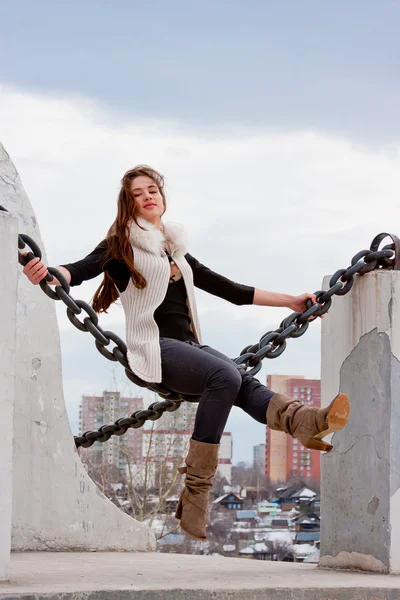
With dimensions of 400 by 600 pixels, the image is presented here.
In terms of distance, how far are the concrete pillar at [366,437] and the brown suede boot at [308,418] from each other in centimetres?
61

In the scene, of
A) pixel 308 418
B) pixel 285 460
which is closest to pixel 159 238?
pixel 308 418

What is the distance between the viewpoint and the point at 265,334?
179 inches

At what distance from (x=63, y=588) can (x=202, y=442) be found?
2.79 feet

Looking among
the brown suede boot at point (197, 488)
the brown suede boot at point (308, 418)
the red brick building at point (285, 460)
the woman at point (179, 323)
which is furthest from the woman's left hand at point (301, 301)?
the red brick building at point (285, 460)

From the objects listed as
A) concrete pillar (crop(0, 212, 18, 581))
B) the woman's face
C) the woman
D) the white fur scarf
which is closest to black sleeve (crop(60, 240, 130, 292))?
the woman

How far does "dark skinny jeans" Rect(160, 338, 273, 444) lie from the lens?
154 inches

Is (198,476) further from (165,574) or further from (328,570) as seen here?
(328,570)

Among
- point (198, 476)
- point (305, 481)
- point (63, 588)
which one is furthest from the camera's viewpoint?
point (305, 481)

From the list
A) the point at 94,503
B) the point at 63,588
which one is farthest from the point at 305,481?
the point at 63,588

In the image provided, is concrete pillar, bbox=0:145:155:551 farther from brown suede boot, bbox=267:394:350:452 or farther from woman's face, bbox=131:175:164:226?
brown suede boot, bbox=267:394:350:452

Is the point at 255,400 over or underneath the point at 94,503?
over

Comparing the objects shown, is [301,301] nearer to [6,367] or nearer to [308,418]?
[308,418]

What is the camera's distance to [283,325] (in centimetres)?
450

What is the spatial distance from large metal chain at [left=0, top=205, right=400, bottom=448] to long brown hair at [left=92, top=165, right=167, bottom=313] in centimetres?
30
